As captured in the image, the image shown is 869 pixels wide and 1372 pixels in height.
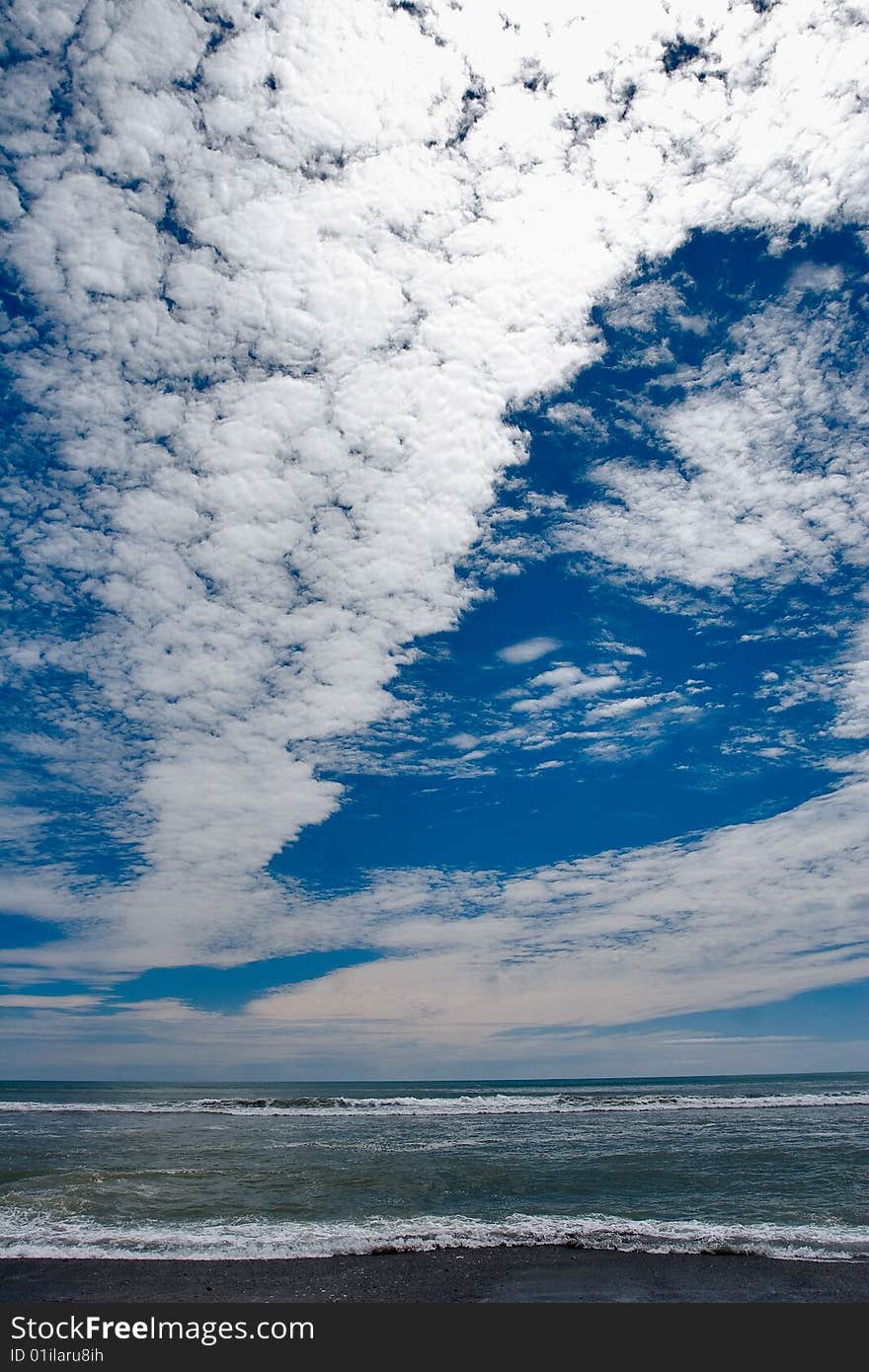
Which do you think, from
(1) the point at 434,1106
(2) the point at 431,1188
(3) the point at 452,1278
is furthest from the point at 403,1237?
(1) the point at 434,1106

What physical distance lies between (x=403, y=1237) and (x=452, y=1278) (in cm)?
263

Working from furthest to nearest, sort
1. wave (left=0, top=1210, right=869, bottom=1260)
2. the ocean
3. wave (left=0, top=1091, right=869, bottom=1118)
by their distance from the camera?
wave (left=0, top=1091, right=869, bottom=1118) < the ocean < wave (left=0, top=1210, right=869, bottom=1260)

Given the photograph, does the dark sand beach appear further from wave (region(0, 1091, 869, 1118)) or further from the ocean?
wave (region(0, 1091, 869, 1118))

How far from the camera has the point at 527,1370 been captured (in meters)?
8.09

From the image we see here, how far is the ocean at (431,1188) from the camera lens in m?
13.3

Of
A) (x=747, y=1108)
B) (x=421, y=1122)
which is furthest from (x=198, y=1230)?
(x=747, y=1108)

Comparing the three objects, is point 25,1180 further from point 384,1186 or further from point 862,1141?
point 862,1141

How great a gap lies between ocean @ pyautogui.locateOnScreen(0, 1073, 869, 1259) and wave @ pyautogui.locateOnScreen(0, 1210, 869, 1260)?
5cm

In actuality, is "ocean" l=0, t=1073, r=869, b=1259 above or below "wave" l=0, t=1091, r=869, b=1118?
above

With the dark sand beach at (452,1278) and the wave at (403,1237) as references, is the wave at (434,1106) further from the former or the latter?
the dark sand beach at (452,1278)

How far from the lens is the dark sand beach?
1028cm

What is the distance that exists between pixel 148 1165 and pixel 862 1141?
84.5ft

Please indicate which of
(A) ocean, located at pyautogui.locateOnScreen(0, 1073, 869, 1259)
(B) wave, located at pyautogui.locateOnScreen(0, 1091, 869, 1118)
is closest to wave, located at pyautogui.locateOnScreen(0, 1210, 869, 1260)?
(A) ocean, located at pyautogui.locateOnScreen(0, 1073, 869, 1259)

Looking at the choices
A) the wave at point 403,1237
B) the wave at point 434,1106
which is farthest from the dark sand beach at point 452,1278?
the wave at point 434,1106
